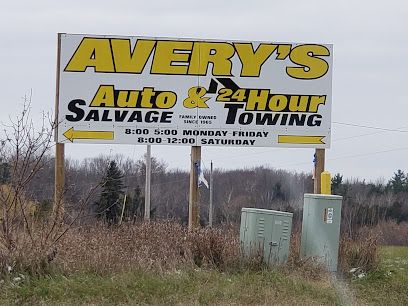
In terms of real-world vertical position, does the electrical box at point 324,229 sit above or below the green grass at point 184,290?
above

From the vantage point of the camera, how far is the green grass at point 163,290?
9.81 meters

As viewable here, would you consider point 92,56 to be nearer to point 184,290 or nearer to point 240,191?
point 184,290

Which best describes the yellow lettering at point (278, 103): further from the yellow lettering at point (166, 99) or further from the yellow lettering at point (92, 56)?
the yellow lettering at point (92, 56)

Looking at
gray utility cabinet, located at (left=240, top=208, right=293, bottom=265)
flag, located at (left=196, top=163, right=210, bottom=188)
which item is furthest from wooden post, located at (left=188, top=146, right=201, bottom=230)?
gray utility cabinet, located at (left=240, top=208, right=293, bottom=265)

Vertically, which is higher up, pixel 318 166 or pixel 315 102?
pixel 315 102

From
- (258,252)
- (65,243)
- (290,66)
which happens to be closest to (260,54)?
(290,66)

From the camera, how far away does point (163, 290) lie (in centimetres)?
1016

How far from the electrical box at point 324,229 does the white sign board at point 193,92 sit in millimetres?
2909

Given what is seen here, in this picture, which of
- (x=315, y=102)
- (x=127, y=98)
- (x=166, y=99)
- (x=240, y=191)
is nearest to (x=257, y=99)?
(x=315, y=102)

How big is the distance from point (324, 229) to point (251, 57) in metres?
4.31

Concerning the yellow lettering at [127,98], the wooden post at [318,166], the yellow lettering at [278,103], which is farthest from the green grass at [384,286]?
the yellow lettering at [127,98]

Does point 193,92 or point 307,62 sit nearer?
point 193,92

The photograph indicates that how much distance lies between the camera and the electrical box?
492 inches

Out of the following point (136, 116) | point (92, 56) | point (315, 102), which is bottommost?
point (136, 116)
